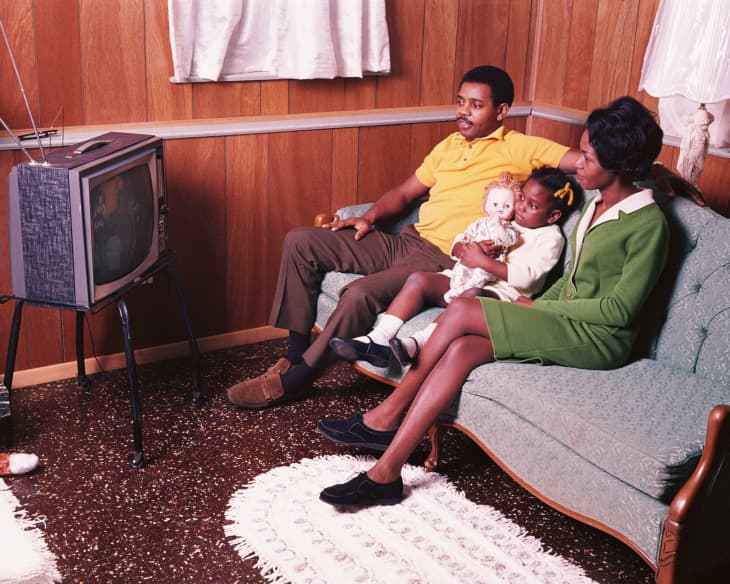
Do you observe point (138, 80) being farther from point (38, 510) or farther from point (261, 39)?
point (38, 510)

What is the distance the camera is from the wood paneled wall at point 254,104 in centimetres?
282

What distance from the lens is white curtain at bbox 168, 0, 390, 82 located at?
298cm

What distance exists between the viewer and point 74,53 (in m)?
2.81

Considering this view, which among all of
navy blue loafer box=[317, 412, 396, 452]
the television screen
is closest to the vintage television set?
the television screen

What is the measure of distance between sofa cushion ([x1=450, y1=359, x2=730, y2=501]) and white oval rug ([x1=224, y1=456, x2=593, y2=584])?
25 centimetres

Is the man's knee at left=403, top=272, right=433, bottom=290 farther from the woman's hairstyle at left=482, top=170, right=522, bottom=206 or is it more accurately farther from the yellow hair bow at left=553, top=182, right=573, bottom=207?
the yellow hair bow at left=553, top=182, right=573, bottom=207

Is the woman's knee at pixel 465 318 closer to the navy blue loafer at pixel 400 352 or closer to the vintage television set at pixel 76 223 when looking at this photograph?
the navy blue loafer at pixel 400 352

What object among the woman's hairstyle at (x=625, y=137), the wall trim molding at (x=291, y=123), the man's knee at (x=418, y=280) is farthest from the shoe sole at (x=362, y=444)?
the wall trim molding at (x=291, y=123)

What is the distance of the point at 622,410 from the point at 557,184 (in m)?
0.87

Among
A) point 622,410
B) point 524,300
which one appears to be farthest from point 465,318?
point 622,410

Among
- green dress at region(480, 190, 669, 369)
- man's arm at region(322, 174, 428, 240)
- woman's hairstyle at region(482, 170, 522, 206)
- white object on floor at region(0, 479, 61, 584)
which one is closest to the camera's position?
white object on floor at region(0, 479, 61, 584)

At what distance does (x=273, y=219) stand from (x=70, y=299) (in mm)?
1083

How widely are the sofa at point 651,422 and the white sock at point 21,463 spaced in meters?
1.06

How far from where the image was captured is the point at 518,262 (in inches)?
105
